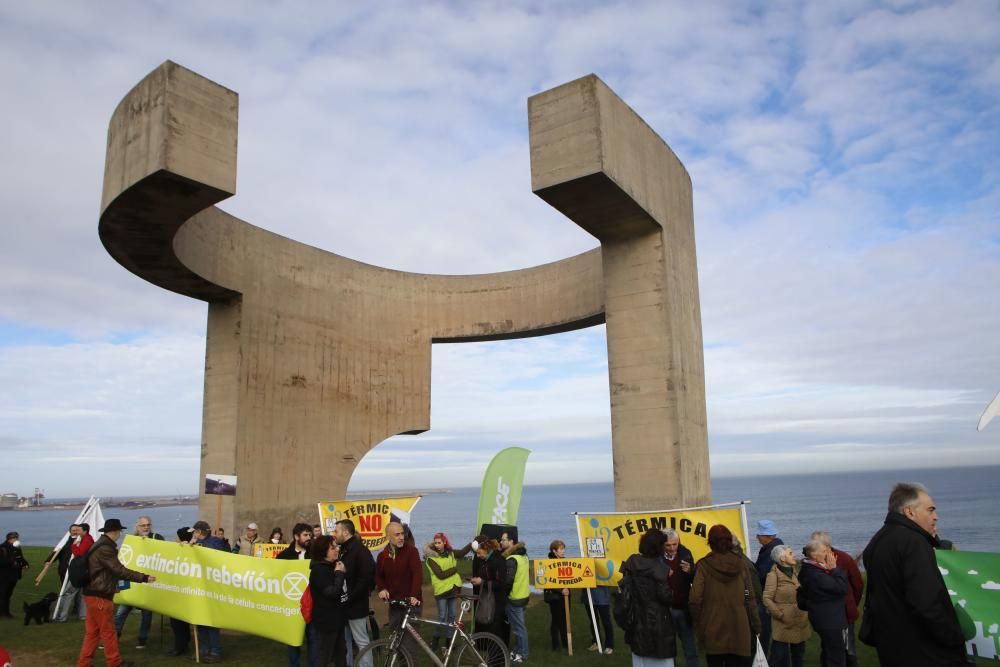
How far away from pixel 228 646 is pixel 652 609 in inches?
217

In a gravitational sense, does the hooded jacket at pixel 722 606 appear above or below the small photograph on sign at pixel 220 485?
below

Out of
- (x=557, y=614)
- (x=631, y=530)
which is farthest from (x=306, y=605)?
(x=631, y=530)

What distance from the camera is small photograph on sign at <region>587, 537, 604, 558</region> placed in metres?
7.56

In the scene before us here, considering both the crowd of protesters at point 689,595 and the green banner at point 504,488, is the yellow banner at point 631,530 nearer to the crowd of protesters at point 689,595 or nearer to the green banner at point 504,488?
the crowd of protesters at point 689,595

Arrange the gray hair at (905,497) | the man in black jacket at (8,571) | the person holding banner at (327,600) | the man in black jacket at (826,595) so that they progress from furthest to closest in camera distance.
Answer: the man in black jacket at (8,571)
the person holding banner at (327,600)
the man in black jacket at (826,595)
the gray hair at (905,497)

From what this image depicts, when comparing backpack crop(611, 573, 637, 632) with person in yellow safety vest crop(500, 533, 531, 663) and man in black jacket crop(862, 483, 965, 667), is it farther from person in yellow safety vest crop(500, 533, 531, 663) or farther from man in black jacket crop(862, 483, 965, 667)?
person in yellow safety vest crop(500, 533, 531, 663)

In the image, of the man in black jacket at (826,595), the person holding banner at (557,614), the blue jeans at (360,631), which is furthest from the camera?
the person holding banner at (557,614)

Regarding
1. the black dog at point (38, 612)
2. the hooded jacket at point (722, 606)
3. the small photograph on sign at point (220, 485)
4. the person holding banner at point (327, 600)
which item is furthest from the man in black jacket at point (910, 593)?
the small photograph on sign at point (220, 485)

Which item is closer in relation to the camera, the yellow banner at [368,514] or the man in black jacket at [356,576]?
the man in black jacket at [356,576]

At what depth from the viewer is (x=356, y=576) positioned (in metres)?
5.36

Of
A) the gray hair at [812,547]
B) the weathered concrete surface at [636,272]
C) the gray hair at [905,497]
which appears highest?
the weathered concrete surface at [636,272]

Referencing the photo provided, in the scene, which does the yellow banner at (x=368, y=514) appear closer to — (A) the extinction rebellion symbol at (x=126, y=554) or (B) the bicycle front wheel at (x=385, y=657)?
(A) the extinction rebellion symbol at (x=126, y=554)

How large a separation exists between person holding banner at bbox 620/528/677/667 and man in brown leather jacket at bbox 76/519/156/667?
424cm

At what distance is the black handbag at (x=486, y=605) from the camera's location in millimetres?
6410
